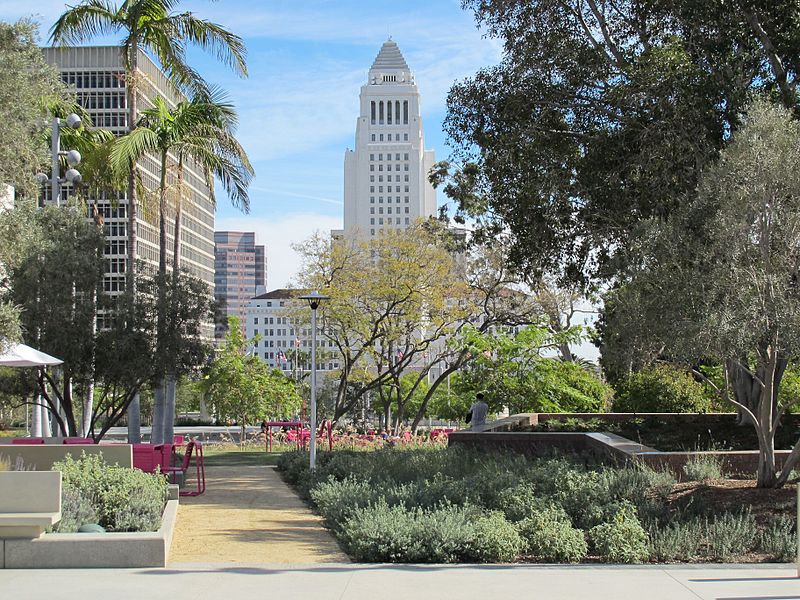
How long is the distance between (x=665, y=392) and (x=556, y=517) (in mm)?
23676

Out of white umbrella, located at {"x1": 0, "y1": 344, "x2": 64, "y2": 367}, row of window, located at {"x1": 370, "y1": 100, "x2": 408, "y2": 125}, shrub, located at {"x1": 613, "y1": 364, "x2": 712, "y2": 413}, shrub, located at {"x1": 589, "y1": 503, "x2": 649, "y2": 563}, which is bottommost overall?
shrub, located at {"x1": 589, "y1": 503, "x2": 649, "y2": 563}

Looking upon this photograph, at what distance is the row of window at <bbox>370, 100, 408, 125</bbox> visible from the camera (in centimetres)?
→ 15600

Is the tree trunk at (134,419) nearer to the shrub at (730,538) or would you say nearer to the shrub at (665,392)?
the shrub at (730,538)

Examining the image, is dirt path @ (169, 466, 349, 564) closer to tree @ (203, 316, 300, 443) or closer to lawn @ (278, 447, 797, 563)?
lawn @ (278, 447, 797, 563)

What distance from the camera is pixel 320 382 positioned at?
296ft

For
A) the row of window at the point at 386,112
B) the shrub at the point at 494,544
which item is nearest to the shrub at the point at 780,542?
the shrub at the point at 494,544

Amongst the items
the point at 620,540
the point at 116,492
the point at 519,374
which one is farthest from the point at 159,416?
the point at 620,540

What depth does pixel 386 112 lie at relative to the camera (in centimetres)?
15612

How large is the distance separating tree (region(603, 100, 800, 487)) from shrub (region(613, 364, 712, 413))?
837 inches

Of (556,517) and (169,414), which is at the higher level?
(169,414)

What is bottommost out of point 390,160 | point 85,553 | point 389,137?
point 85,553

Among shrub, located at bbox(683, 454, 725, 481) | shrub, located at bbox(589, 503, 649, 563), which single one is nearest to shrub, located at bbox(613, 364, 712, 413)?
shrub, located at bbox(683, 454, 725, 481)

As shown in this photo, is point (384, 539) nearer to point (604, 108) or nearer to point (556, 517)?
point (556, 517)

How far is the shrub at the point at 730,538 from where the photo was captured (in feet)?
32.7
